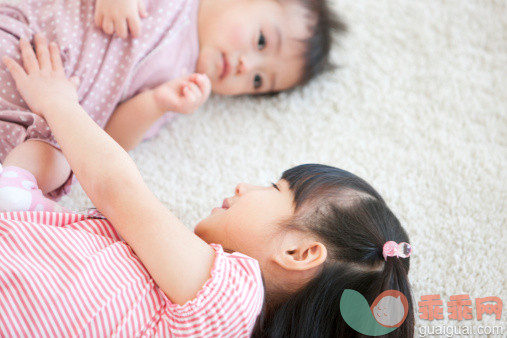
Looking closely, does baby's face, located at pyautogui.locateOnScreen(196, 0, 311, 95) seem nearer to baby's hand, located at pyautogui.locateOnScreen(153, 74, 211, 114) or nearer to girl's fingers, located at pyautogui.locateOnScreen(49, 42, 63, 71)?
baby's hand, located at pyautogui.locateOnScreen(153, 74, 211, 114)

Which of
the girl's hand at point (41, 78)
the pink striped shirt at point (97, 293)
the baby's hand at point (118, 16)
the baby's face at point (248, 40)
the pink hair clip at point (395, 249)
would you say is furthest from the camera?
the baby's face at point (248, 40)

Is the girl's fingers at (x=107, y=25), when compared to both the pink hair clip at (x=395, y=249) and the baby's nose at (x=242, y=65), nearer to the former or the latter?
the baby's nose at (x=242, y=65)

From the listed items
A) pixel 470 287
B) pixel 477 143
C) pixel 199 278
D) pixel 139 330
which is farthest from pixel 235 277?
pixel 477 143

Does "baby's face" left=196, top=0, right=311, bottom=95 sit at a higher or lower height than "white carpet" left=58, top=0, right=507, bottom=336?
higher

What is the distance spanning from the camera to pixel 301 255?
0.85 metres

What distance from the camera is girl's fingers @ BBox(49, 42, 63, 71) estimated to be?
1102 mm

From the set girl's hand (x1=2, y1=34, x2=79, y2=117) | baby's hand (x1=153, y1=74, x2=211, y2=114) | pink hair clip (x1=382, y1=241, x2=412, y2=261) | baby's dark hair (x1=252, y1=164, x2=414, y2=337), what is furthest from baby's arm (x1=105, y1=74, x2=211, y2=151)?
pink hair clip (x1=382, y1=241, x2=412, y2=261)

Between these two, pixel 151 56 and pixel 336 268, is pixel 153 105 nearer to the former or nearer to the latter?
pixel 151 56

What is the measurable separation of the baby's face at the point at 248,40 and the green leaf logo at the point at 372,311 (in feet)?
2.33

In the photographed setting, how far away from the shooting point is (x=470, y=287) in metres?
1.08

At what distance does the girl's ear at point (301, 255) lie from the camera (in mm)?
825

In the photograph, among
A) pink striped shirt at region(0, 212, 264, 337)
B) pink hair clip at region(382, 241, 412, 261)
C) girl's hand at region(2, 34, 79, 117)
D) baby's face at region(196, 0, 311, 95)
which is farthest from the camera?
baby's face at region(196, 0, 311, 95)

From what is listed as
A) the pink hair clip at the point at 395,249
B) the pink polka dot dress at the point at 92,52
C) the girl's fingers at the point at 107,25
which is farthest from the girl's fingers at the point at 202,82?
the pink hair clip at the point at 395,249

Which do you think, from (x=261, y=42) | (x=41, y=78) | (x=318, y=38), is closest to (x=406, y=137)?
(x=318, y=38)
